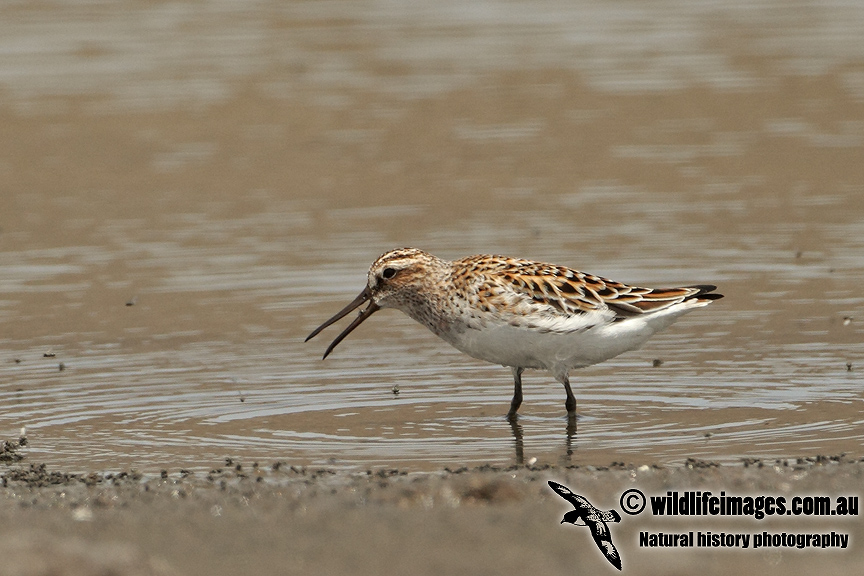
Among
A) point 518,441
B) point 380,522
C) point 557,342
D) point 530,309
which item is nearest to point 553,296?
point 530,309

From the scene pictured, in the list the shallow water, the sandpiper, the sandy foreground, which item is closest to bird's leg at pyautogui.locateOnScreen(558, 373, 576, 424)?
the sandpiper

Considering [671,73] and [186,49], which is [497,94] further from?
[186,49]

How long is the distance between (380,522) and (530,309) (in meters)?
3.17

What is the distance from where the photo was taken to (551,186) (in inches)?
870

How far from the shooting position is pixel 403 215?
20500mm

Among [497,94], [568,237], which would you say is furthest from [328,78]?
[568,237]

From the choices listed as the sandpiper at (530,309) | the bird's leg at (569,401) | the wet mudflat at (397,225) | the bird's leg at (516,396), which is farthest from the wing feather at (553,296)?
the wet mudflat at (397,225)

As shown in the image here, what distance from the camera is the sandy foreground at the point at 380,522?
7.75 m

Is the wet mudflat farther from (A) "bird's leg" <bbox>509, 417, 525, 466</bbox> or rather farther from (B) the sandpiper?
(B) the sandpiper

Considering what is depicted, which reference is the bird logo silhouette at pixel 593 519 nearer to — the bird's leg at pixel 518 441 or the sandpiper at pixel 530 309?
the bird's leg at pixel 518 441

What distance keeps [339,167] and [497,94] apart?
5908 millimetres

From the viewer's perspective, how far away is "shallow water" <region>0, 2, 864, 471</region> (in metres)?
12.3

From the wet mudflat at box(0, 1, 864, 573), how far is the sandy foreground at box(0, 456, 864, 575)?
8cm

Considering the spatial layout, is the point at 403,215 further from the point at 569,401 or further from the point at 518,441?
the point at 518,441
